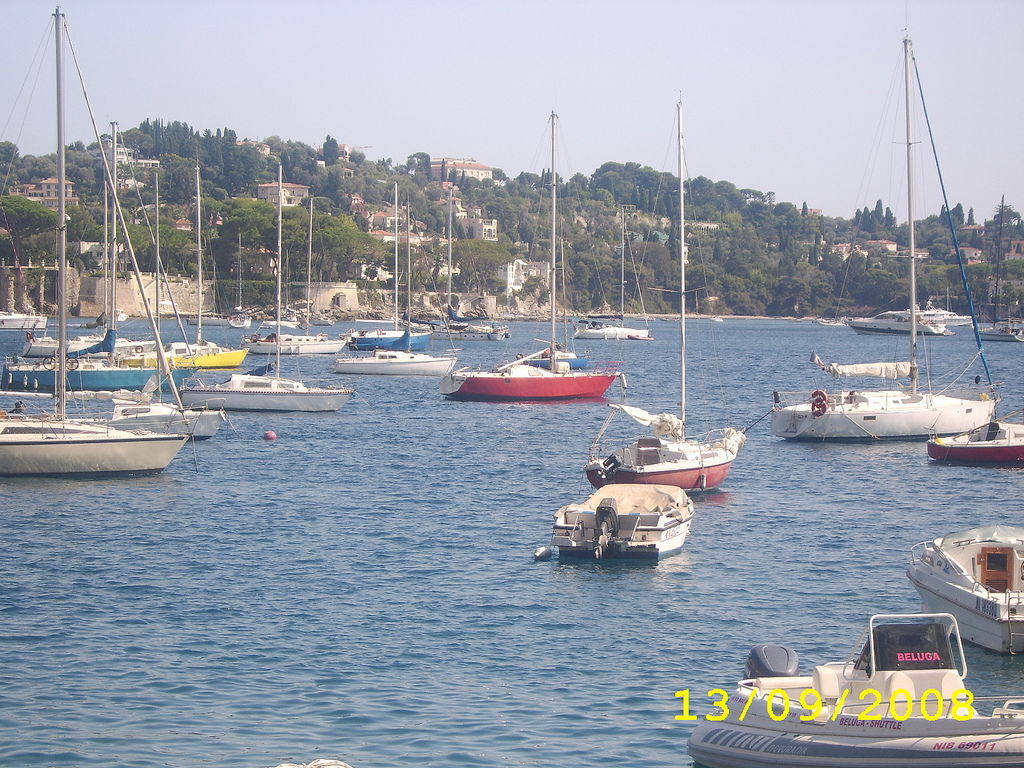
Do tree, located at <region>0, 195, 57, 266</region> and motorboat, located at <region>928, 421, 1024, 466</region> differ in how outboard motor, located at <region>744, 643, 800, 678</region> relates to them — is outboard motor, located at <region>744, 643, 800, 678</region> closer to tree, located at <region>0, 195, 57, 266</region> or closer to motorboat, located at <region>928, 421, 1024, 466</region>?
motorboat, located at <region>928, 421, 1024, 466</region>

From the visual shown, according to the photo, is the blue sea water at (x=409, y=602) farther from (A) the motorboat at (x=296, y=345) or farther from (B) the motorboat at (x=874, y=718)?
(A) the motorboat at (x=296, y=345)

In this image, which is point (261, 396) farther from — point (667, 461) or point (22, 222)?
point (22, 222)

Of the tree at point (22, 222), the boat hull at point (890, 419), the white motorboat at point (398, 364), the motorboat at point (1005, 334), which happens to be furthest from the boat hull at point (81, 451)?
the motorboat at point (1005, 334)

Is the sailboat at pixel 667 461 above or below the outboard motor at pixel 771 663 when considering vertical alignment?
above

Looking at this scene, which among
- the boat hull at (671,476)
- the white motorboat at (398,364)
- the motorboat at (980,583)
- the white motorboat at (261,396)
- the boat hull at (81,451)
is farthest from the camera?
the white motorboat at (398,364)

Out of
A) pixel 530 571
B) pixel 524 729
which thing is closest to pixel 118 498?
pixel 530 571

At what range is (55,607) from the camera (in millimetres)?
23344

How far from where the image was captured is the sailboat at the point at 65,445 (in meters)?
34.9

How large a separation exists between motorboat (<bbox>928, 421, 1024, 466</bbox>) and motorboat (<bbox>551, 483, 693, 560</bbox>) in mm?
16858

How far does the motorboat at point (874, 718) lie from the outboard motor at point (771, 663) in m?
0.13

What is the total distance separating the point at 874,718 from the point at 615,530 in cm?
1266

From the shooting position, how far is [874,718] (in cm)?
1452

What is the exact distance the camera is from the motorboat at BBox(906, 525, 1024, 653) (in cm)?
1980

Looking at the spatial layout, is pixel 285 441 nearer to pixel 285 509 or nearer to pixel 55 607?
pixel 285 509
